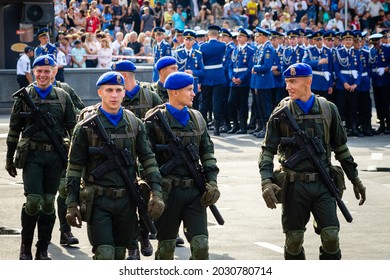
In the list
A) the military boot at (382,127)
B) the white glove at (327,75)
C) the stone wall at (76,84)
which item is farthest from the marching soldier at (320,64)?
the stone wall at (76,84)

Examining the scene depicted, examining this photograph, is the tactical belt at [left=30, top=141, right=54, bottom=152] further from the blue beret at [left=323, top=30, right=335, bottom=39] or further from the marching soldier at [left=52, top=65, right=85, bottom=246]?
the blue beret at [left=323, top=30, right=335, bottom=39]

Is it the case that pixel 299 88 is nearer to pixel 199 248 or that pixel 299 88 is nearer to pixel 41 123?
pixel 199 248

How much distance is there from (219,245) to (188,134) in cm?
263

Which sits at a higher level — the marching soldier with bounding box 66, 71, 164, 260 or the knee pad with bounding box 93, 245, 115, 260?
the marching soldier with bounding box 66, 71, 164, 260

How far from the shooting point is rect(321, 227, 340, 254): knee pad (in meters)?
10.3

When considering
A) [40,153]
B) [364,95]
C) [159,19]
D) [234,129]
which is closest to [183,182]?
[40,153]

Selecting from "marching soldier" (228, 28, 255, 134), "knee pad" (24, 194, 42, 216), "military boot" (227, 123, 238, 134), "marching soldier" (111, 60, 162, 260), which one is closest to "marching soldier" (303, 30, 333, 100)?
"marching soldier" (228, 28, 255, 134)

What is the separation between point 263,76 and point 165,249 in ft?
46.3

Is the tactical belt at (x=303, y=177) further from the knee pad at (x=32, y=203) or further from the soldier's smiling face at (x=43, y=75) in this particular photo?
the soldier's smiling face at (x=43, y=75)

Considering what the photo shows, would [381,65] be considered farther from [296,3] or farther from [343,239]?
[296,3]

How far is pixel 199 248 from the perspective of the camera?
10094mm

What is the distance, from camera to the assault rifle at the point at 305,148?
34.0ft

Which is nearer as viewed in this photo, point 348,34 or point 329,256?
point 329,256

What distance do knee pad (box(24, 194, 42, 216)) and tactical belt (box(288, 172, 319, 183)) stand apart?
278 centimetres
